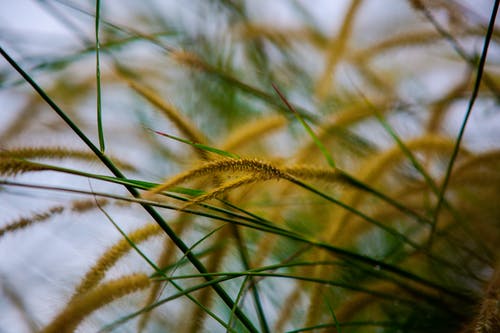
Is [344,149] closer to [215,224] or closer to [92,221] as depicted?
[215,224]

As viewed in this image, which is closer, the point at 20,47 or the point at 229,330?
the point at 229,330

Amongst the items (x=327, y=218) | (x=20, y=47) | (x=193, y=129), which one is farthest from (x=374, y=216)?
(x=20, y=47)

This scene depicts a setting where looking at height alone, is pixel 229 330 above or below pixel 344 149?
below

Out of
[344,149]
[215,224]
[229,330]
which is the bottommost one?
[229,330]

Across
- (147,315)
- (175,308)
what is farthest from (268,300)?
(147,315)

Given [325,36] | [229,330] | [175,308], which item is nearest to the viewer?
[229,330]

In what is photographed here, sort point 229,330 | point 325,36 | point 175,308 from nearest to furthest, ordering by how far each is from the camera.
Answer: point 229,330 → point 175,308 → point 325,36
